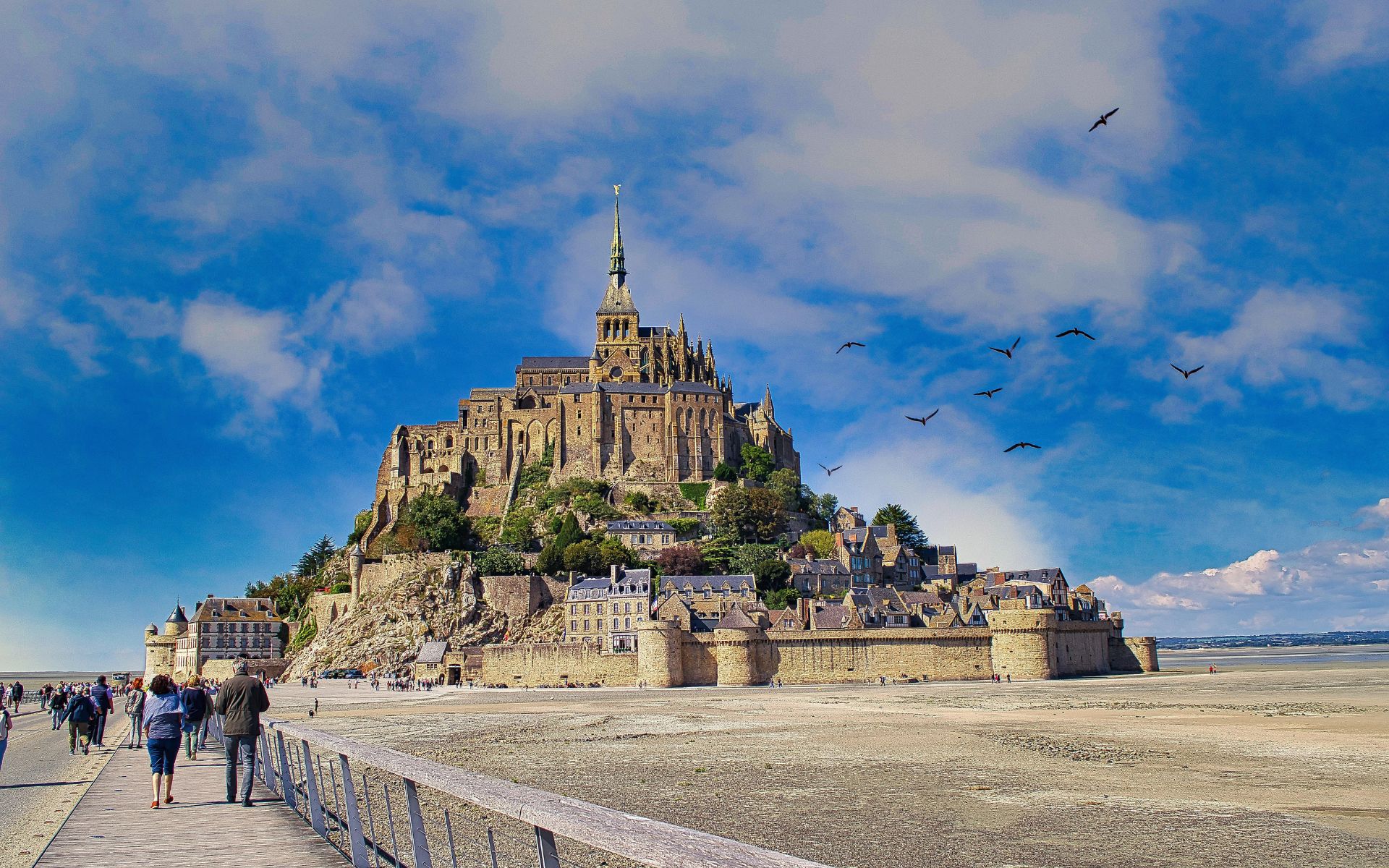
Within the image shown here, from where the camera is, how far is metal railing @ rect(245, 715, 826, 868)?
534cm

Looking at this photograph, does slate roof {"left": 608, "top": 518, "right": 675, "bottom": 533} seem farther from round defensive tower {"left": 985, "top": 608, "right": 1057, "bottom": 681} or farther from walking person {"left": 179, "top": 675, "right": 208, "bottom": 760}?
walking person {"left": 179, "top": 675, "right": 208, "bottom": 760}

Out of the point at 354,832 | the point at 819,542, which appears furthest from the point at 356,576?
the point at 354,832

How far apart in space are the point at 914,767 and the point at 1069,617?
4927 centimetres

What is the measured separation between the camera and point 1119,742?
27422 mm

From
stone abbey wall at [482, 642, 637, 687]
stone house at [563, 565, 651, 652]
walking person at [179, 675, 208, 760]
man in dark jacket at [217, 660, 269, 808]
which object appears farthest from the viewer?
stone house at [563, 565, 651, 652]

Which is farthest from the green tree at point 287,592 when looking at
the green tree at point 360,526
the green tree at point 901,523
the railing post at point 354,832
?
the railing post at point 354,832

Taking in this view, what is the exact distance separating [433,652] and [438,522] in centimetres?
1748

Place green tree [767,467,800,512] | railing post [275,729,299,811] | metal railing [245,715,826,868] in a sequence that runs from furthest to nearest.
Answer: green tree [767,467,800,512] < railing post [275,729,299,811] < metal railing [245,715,826,868]

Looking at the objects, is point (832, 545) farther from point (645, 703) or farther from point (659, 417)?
point (645, 703)

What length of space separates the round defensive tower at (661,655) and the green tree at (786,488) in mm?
32086

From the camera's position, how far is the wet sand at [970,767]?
599 inches

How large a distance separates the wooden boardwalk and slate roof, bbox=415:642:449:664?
55228 millimetres

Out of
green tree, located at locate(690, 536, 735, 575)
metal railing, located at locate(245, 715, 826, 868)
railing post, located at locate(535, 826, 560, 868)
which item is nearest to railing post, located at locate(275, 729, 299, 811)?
metal railing, located at locate(245, 715, 826, 868)

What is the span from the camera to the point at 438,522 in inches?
3324
